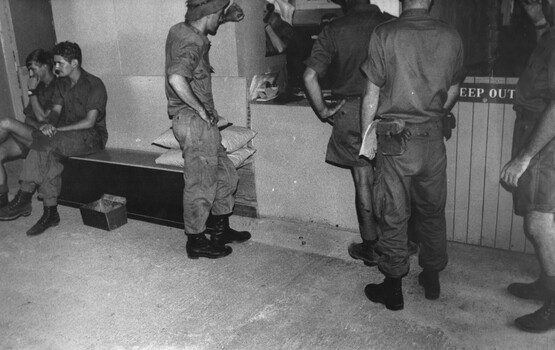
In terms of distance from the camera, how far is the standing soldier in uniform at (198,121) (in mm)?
3908

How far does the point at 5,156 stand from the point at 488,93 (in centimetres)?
450

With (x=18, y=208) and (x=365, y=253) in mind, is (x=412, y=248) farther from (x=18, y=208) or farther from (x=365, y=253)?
(x=18, y=208)

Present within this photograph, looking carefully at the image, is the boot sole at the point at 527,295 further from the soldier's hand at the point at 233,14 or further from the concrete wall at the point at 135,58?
the soldier's hand at the point at 233,14

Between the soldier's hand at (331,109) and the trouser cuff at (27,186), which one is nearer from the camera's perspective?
the soldier's hand at (331,109)

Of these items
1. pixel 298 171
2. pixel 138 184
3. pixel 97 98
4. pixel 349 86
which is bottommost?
pixel 138 184

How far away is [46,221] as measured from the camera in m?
4.96

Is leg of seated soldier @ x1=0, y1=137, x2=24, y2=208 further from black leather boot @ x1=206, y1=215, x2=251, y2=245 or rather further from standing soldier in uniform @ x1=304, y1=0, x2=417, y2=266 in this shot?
standing soldier in uniform @ x1=304, y1=0, x2=417, y2=266

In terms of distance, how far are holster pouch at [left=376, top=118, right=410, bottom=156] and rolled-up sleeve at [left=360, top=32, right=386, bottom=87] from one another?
0.24 meters

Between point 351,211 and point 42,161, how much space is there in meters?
2.92

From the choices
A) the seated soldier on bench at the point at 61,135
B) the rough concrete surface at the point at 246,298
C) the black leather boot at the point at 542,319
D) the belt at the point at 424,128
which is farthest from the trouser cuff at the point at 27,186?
the black leather boot at the point at 542,319

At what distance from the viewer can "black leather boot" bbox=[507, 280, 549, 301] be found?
10.9 ft

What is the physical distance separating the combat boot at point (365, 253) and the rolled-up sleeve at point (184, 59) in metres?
1.74

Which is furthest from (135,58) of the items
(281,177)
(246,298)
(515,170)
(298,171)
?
(515,170)

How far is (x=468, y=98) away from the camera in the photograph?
3844 mm
